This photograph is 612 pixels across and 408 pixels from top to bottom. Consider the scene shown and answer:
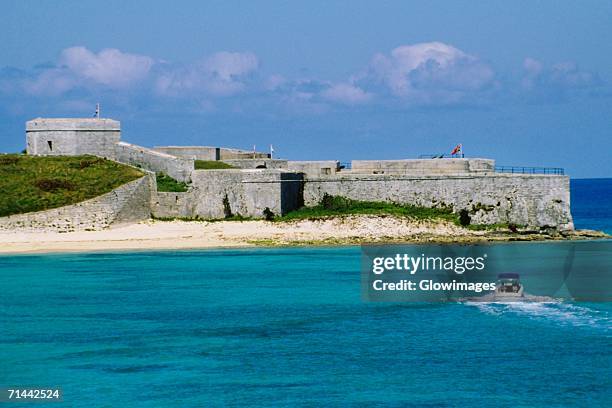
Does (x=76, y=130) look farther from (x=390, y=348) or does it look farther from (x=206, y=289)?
(x=390, y=348)

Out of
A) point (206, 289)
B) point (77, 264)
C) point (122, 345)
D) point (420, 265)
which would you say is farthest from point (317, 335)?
point (77, 264)

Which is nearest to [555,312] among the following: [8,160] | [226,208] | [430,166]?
[430,166]

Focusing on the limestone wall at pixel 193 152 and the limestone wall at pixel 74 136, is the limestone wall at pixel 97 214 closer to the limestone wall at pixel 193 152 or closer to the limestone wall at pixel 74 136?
the limestone wall at pixel 74 136

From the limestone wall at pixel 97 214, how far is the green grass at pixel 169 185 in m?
0.75

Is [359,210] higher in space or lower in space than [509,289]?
higher

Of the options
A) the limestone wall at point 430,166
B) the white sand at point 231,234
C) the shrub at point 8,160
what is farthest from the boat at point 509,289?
the shrub at point 8,160

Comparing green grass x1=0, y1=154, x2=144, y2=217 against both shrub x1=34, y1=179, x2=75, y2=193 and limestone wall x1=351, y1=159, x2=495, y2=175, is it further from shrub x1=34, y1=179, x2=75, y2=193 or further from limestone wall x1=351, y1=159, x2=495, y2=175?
limestone wall x1=351, y1=159, x2=495, y2=175

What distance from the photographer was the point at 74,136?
60969mm

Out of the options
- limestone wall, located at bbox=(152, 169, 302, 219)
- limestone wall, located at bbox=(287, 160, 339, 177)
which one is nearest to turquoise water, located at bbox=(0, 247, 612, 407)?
limestone wall, located at bbox=(152, 169, 302, 219)

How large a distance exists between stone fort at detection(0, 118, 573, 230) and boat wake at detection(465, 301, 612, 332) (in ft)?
68.4

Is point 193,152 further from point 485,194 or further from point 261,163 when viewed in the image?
point 485,194

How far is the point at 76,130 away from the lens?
60938 mm

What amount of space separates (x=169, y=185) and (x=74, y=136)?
272 inches

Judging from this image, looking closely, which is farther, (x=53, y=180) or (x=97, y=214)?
(x=53, y=180)
